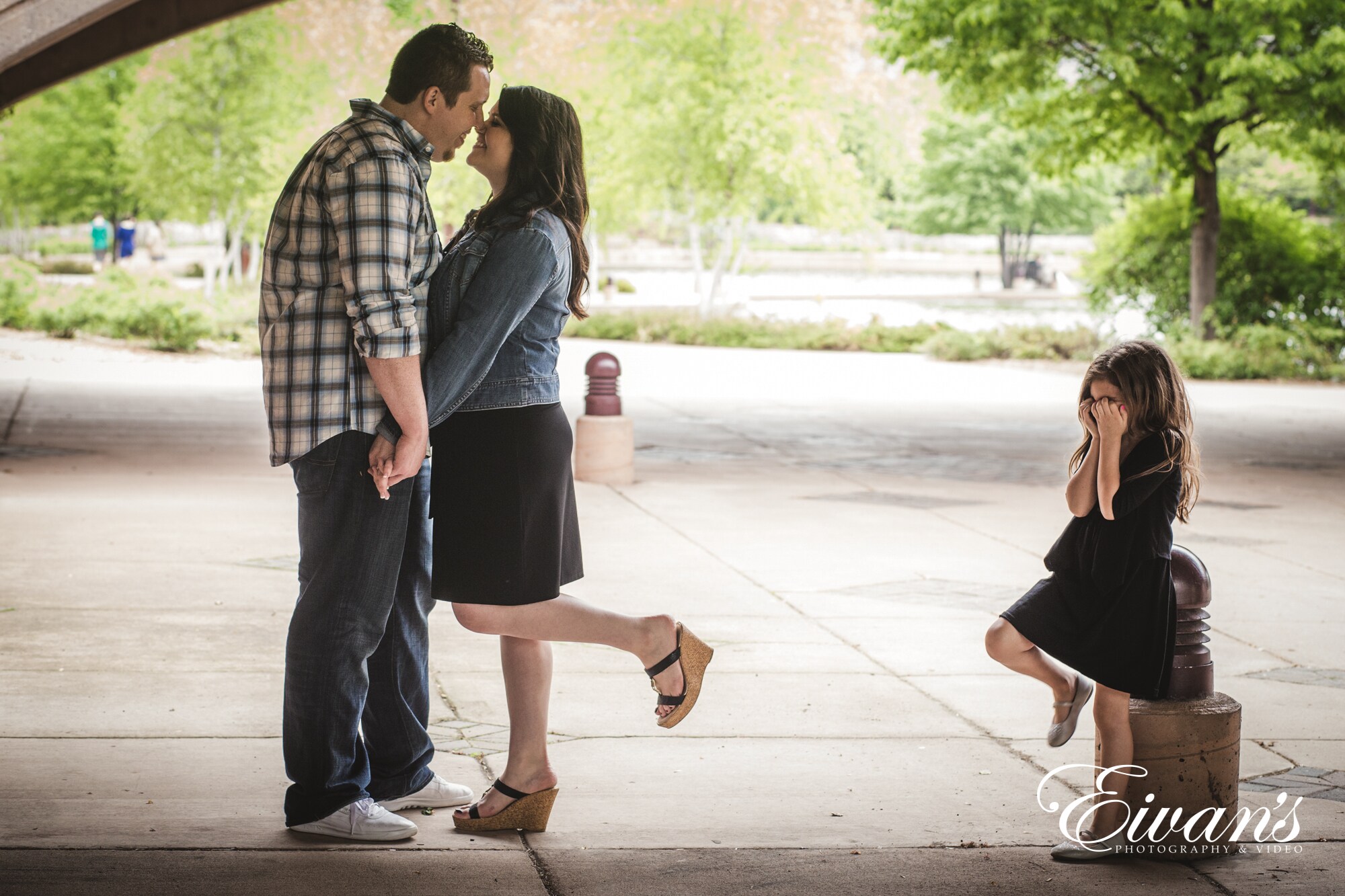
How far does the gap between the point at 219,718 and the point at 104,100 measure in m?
44.3

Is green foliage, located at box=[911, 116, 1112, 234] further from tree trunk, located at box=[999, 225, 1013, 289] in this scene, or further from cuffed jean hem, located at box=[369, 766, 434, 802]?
cuffed jean hem, located at box=[369, 766, 434, 802]

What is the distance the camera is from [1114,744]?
399cm

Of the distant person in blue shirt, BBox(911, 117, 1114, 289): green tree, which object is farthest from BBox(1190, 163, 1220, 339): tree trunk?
BBox(911, 117, 1114, 289): green tree

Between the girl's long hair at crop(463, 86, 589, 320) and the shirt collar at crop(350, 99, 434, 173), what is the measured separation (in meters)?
0.20

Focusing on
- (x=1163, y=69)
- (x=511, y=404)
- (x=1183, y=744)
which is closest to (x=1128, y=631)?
(x=1183, y=744)

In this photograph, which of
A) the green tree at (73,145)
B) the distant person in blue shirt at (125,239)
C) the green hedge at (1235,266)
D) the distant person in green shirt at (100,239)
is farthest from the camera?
the distant person in blue shirt at (125,239)

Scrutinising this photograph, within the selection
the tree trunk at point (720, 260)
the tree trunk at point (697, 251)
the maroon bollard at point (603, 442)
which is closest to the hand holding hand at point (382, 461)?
the maroon bollard at point (603, 442)

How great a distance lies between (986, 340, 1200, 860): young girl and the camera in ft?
12.9

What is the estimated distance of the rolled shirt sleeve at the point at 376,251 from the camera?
11.8ft

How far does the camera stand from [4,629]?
6.19 meters

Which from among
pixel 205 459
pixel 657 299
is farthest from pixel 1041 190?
pixel 205 459

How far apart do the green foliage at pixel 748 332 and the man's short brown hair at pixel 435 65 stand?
24243 millimetres

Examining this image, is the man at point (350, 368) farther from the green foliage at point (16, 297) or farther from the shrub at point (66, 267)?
the shrub at point (66, 267)

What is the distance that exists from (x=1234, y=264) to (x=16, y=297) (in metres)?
20.6
